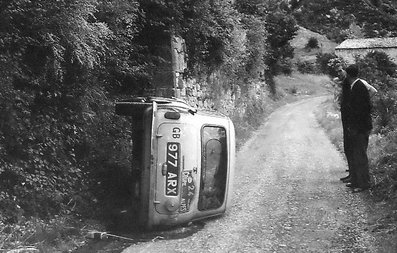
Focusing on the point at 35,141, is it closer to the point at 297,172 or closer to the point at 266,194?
the point at 266,194

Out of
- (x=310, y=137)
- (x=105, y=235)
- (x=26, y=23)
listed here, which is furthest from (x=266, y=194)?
(x=310, y=137)

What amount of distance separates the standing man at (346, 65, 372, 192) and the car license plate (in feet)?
11.7

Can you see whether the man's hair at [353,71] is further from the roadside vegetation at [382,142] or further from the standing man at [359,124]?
the roadside vegetation at [382,142]

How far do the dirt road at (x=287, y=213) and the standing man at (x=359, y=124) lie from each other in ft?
1.26

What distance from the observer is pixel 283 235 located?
6.18m

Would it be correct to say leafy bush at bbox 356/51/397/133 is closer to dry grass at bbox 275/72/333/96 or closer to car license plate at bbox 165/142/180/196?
car license plate at bbox 165/142/180/196

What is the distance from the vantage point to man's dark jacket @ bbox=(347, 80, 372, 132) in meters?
8.13

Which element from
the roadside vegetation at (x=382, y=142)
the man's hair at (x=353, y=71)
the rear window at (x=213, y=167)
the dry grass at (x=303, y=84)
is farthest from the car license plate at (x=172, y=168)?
the dry grass at (x=303, y=84)

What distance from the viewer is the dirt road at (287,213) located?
580 cm

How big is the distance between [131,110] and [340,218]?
3311 mm

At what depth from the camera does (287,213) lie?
7223 mm

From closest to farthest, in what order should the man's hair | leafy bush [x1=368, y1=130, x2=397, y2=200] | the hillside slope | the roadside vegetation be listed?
1. the roadside vegetation
2. leafy bush [x1=368, y1=130, x2=397, y2=200]
3. the man's hair
4. the hillside slope

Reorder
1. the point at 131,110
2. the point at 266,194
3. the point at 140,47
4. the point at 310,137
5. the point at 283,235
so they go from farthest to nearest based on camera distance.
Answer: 1. the point at 310,137
2. the point at 140,47
3. the point at 266,194
4. the point at 131,110
5. the point at 283,235

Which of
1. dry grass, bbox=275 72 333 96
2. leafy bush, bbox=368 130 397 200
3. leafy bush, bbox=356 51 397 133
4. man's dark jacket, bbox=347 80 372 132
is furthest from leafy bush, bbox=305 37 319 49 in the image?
man's dark jacket, bbox=347 80 372 132
